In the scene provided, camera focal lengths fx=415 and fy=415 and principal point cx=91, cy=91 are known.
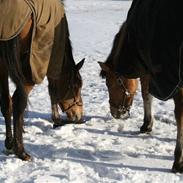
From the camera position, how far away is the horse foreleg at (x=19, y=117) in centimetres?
446

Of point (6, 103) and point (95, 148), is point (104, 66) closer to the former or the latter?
point (95, 148)

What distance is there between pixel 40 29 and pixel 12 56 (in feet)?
1.28

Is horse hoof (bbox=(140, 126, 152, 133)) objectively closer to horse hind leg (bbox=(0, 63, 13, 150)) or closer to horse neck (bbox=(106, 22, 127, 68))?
horse neck (bbox=(106, 22, 127, 68))

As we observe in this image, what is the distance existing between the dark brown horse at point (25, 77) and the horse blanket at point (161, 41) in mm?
984

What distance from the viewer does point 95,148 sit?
4879 mm

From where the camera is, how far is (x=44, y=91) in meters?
7.67

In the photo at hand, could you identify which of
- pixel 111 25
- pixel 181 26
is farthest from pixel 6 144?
pixel 111 25

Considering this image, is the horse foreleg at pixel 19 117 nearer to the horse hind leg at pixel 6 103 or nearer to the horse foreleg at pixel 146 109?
the horse hind leg at pixel 6 103

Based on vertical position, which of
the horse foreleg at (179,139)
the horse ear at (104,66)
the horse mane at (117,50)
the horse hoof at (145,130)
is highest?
the horse mane at (117,50)

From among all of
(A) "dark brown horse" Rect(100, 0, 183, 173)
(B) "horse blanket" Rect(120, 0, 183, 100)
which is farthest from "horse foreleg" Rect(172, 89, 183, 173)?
(B) "horse blanket" Rect(120, 0, 183, 100)

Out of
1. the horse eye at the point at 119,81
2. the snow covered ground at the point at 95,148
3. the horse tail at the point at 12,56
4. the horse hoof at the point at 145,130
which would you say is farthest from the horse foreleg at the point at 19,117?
→ the horse hoof at the point at 145,130

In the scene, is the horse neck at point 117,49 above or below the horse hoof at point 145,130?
above

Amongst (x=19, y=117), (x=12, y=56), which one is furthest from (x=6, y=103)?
(x=12, y=56)

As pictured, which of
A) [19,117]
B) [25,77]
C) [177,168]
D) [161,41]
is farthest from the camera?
[19,117]
